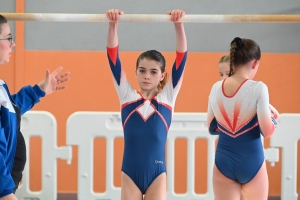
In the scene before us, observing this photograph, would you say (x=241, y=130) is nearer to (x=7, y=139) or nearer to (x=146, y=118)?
(x=146, y=118)

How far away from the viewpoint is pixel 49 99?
19.8 feet

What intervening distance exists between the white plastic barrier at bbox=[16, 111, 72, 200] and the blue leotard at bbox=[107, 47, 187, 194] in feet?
5.01

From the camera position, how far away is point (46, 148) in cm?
482

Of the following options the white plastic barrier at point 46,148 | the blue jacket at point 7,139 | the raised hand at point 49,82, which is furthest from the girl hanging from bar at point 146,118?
the white plastic barrier at point 46,148

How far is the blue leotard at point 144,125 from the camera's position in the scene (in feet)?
10.8

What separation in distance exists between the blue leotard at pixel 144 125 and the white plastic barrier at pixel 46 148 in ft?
5.01

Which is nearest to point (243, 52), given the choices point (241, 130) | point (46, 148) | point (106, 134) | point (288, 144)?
point (241, 130)

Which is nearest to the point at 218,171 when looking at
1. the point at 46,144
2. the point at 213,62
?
the point at 46,144

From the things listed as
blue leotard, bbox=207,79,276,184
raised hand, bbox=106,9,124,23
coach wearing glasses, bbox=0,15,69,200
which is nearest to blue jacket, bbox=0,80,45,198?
coach wearing glasses, bbox=0,15,69,200

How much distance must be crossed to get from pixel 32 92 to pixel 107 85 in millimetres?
2787

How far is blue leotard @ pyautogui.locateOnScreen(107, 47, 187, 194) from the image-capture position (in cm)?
330

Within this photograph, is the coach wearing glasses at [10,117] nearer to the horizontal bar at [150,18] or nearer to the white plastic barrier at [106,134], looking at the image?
the horizontal bar at [150,18]

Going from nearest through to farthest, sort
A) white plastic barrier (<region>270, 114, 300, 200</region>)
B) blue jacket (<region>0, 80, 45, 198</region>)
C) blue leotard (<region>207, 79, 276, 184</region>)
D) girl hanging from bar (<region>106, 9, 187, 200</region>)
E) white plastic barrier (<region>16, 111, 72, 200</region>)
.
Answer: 1. blue jacket (<region>0, 80, 45, 198</region>)
2. blue leotard (<region>207, 79, 276, 184</region>)
3. girl hanging from bar (<region>106, 9, 187, 200</region>)
4. white plastic barrier (<region>270, 114, 300, 200</region>)
5. white plastic barrier (<region>16, 111, 72, 200</region>)

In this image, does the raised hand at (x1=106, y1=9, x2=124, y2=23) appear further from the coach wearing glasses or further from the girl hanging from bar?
the coach wearing glasses
